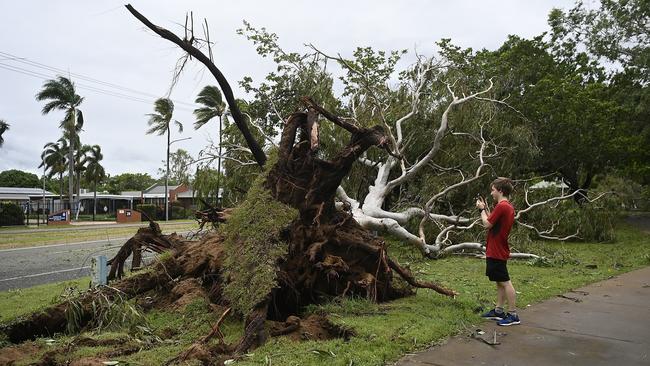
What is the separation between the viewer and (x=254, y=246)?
5500mm

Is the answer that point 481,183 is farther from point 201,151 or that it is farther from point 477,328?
point 477,328

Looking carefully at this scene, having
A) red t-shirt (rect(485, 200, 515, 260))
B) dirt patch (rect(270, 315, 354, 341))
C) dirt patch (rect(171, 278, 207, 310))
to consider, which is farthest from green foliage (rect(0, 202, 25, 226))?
red t-shirt (rect(485, 200, 515, 260))

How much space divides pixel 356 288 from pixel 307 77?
895cm

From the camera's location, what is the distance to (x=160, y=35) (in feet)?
18.9

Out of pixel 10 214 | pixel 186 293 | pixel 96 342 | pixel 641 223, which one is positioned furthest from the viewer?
pixel 10 214

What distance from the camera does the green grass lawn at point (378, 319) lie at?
4270 mm

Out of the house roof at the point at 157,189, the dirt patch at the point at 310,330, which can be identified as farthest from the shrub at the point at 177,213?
the dirt patch at the point at 310,330

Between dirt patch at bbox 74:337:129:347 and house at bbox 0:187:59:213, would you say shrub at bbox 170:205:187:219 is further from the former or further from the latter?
dirt patch at bbox 74:337:129:347

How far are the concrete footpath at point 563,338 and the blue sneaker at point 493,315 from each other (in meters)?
0.15

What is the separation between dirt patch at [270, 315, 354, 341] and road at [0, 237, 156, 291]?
3646 mm

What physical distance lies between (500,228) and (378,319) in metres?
1.57

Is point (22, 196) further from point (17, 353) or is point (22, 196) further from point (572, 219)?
point (17, 353)

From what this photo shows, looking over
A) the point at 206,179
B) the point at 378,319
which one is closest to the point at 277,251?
the point at 378,319

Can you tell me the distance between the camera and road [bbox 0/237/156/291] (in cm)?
993
